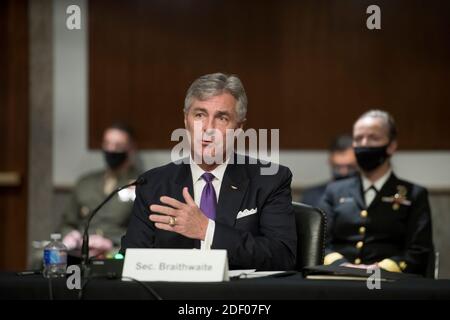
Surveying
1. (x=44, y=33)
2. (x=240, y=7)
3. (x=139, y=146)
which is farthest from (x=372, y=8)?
(x=44, y=33)

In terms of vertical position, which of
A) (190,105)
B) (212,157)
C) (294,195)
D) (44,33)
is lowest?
(294,195)

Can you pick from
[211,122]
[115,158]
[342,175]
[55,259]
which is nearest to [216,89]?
[211,122]

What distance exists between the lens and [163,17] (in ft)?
20.8

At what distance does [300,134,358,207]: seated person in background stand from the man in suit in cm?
220

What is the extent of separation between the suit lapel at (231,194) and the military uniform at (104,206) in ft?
8.16

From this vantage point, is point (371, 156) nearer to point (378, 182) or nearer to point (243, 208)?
point (378, 182)

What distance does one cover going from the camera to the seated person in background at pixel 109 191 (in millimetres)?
5785

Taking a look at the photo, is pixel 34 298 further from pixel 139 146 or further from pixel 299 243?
pixel 139 146

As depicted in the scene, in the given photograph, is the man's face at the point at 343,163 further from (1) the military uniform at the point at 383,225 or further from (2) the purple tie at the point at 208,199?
(2) the purple tie at the point at 208,199

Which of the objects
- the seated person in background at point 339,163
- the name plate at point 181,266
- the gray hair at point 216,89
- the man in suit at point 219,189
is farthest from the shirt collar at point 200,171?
the seated person in background at point 339,163

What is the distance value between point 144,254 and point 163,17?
12.9 ft

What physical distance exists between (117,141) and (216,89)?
2.68m

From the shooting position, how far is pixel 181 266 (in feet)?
8.59

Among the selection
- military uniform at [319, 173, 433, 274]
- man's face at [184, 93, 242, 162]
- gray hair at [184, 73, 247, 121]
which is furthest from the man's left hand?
military uniform at [319, 173, 433, 274]
